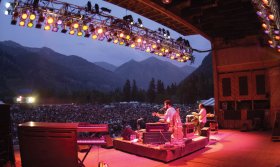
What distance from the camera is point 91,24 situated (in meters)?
10.5

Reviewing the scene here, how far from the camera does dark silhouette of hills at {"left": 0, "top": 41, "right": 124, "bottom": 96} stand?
230 feet

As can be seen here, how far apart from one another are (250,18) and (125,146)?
7.65m

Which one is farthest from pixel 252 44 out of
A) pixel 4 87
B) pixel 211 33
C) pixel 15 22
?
pixel 4 87

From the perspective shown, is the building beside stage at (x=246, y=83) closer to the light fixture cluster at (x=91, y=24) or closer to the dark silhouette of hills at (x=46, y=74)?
the light fixture cluster at (x=91, y=24)

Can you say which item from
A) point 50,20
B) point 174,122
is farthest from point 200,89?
point 50,20

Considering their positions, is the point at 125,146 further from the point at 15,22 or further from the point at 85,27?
the point at 15,22

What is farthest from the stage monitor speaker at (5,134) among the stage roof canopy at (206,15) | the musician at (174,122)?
the stage roof canopy at (206,15)

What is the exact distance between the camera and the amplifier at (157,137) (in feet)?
25.1

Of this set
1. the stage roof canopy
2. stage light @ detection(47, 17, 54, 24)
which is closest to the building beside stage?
the stage roof canopy

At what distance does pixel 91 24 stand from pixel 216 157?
6571 millimetres

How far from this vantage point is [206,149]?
877 centimetres

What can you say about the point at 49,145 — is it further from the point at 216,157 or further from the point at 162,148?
the point at 216,157

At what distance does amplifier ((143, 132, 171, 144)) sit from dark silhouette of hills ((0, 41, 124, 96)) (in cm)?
6028

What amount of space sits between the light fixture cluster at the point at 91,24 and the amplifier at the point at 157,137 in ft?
16.2
